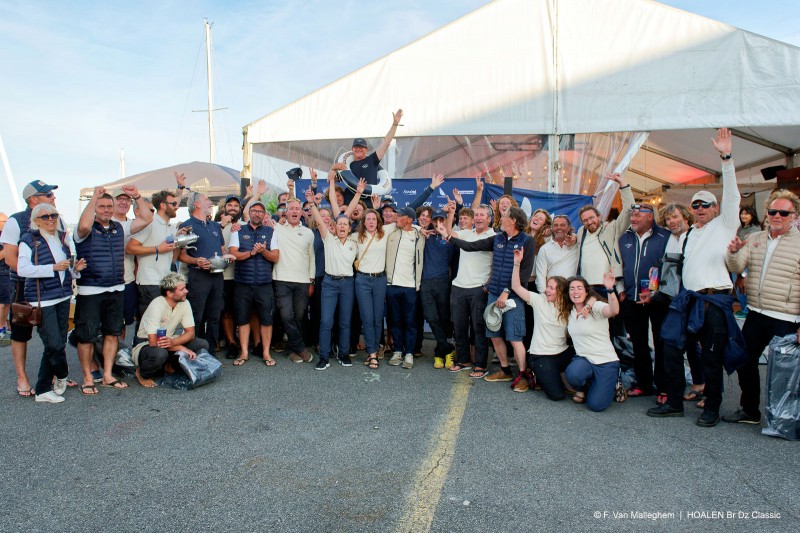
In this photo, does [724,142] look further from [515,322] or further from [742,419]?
[515,322]

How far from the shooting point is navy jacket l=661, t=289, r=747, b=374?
14.1 feet

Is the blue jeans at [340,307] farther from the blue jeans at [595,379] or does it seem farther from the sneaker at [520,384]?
the blue jeans at [595,379]

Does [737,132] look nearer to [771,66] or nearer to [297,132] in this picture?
[771,66]

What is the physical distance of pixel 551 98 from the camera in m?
9.06

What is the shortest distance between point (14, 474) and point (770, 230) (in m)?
5.74

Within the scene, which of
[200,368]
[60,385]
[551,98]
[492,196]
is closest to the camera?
[60,385]

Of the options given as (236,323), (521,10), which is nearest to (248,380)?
(236,323)

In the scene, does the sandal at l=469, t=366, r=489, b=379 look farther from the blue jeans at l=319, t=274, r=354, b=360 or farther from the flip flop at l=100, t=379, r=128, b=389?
the flip flop at l=100, t=379, r=128, b=389

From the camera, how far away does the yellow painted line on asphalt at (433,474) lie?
2727 millimetres

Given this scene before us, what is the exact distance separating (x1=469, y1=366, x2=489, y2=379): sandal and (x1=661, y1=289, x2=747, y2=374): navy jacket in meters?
1.88

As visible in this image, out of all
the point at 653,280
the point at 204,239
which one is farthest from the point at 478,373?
the point at 204,239

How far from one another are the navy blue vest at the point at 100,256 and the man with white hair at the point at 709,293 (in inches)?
201

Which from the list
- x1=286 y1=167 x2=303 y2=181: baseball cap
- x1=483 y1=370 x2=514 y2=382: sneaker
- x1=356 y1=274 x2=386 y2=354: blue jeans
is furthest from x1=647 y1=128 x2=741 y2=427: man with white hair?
x1=286 y1=167 x2=303 y2=181: baseball cap

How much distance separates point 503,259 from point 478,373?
50.8 inches
